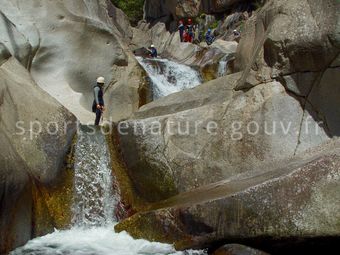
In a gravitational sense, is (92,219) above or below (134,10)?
below

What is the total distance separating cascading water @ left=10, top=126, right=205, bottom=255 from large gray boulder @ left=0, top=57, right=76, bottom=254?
1.48 feet

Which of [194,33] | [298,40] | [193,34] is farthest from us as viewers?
[194,33]

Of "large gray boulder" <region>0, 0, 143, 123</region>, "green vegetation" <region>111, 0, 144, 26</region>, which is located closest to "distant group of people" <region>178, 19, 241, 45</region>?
"green vegetation" <region>111, 0, 144, 26</region>

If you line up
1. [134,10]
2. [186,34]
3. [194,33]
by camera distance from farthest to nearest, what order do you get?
[134,10] → [194,33] → [186,34]

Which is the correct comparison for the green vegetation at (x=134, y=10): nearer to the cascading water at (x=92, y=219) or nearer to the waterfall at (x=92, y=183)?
the cascading water at (x=92, y=219)

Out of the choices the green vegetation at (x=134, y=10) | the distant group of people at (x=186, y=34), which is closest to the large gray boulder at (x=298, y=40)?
the distant group of people at (x=186, y=34)

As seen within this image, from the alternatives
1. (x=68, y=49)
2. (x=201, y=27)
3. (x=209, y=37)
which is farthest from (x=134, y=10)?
(x=68, y=49)

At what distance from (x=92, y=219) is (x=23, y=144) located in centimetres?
236

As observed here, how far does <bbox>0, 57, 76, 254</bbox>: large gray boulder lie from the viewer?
11.0 metres

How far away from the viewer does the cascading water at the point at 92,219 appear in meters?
10.5

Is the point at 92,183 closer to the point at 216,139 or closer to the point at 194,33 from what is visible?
the point at 216,139

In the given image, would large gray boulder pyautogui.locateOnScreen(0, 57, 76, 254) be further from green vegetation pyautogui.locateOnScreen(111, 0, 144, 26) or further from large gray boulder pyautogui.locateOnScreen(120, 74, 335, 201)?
green vegetation pyautogui.locateOnScreen(111, 0, 144, 26)

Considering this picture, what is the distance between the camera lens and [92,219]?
1266cm

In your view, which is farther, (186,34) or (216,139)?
(186,34)
